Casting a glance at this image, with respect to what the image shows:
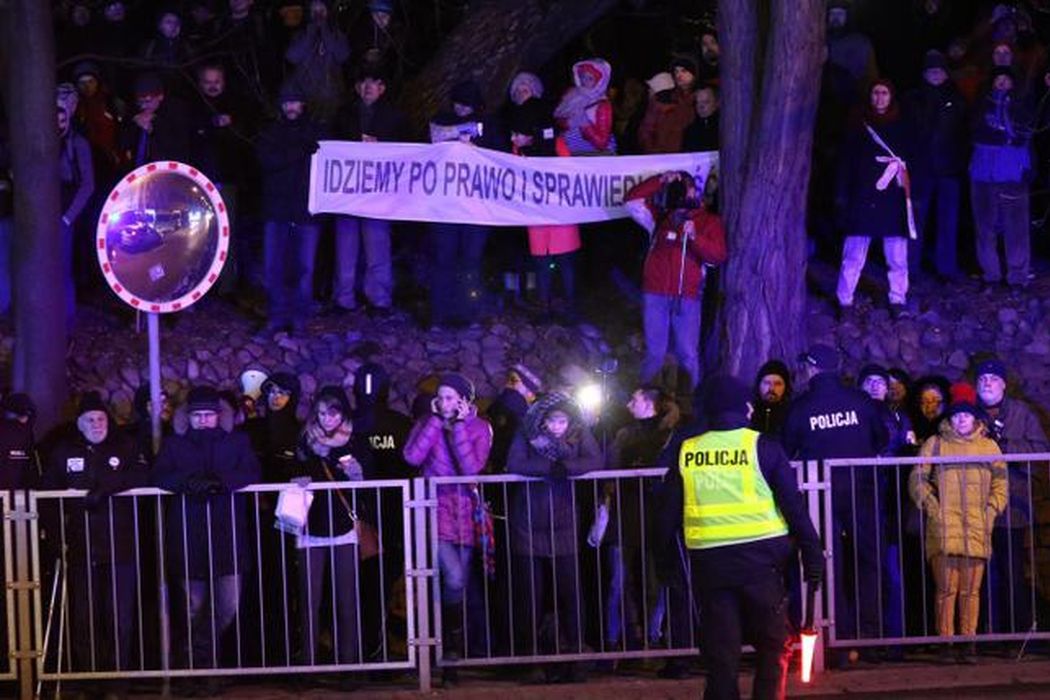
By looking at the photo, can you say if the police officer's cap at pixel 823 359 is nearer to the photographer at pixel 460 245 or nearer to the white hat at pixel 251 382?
the photographer at pixel 460 245

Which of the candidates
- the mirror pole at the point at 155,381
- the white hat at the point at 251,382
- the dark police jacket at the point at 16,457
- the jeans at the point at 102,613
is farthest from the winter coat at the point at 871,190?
the dark police jacket at the point at 16,457

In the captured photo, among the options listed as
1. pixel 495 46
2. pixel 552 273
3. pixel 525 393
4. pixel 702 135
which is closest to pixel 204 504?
pixel 525 393

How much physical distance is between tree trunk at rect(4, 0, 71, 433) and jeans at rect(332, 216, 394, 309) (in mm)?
2291

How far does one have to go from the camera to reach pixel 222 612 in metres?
11.1

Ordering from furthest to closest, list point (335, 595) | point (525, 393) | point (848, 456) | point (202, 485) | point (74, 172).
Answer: point (74, 172) → point (525, 393) → point (848, 456) → point (335, 595) → point (202, 485)

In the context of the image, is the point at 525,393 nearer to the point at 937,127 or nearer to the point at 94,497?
the point at 94,497

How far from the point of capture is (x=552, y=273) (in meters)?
14.8

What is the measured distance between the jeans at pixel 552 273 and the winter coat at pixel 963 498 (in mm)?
4222

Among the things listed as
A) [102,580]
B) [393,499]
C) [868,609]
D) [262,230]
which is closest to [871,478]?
[868,609]

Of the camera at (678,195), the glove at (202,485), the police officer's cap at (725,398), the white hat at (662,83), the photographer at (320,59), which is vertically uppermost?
the photographer at (320,59)

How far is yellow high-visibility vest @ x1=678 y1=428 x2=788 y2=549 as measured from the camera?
8.89m

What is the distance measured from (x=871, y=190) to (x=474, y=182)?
10.5ft

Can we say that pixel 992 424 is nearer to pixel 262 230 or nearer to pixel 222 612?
pixel 222 612

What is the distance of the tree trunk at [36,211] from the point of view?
13.1m
